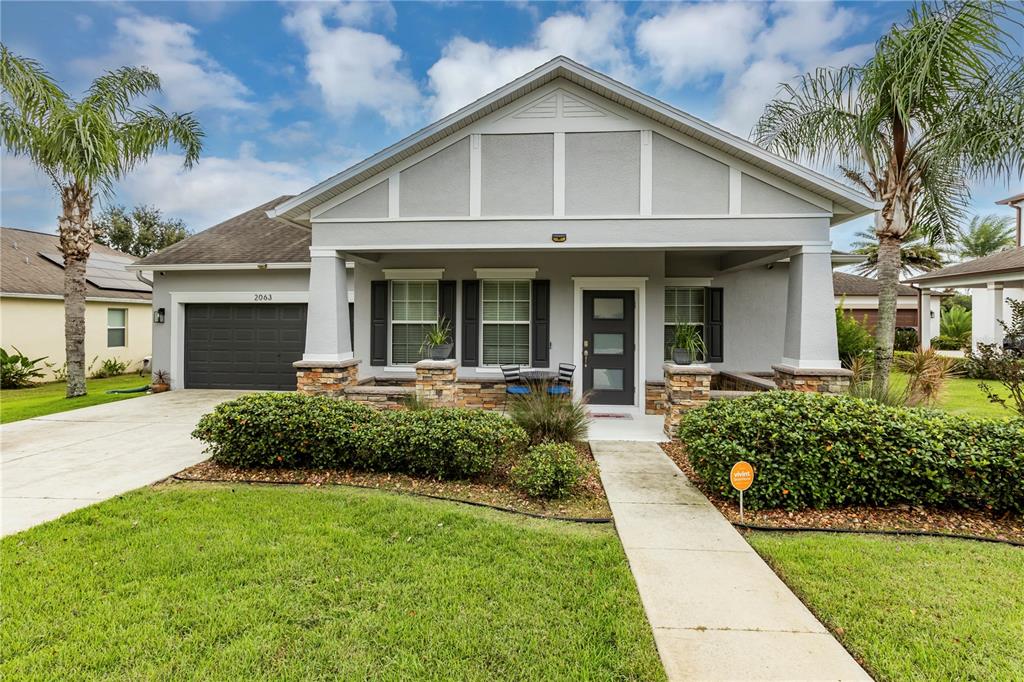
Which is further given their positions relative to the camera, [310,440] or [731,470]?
[310,440]

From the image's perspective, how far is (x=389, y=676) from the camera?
90.0 inches

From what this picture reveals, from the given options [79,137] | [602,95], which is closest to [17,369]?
[79,137]

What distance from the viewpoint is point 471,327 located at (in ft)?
29.8

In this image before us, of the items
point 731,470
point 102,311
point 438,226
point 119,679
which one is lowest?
point 119,679

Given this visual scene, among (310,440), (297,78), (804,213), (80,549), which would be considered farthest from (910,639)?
(297,78)

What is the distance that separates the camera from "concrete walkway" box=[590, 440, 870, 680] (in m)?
2.40

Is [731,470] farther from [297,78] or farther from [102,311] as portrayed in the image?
[102,311]

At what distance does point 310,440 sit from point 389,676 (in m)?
3.50

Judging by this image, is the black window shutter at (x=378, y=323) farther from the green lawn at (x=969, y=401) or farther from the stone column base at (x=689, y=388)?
the green lawn at (x=969, y=401)

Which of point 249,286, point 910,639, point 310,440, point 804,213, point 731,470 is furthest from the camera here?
point 249,286

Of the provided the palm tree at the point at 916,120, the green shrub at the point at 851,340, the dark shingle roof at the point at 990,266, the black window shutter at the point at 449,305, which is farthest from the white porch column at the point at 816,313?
the dark shingle roof at the point at 990,266

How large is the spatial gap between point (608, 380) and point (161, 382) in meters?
11.1

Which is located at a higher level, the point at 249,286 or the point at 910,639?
the point at 249,286

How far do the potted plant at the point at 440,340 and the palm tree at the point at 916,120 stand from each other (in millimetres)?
6594
